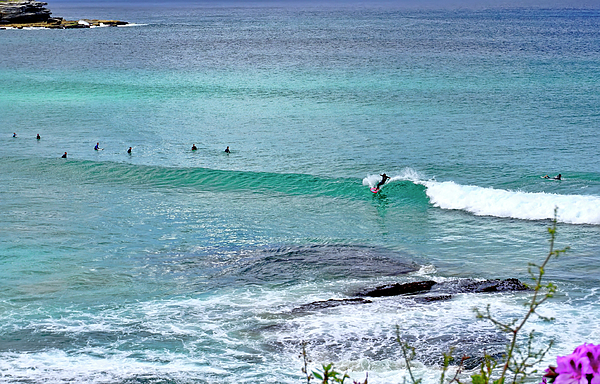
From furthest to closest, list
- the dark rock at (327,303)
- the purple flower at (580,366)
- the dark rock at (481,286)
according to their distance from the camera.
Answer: the dark rock at (481,286)
the dark rock at (327,303)
the purple flower at (580,366)

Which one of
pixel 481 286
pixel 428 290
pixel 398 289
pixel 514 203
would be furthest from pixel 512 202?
pixel 398 289

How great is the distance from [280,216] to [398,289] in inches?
385

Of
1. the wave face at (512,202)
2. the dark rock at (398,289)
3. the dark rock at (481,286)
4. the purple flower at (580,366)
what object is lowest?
the wave face at (512,202)

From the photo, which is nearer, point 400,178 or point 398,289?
point 398,289

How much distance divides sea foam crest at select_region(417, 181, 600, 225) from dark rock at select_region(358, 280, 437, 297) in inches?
372

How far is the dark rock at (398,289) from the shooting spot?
55.6 feet

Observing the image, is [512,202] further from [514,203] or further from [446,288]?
[446,288]

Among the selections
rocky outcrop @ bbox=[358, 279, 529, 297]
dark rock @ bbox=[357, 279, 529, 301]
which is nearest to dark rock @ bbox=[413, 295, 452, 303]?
dark rock @ bbox=[357, 279, 529, 301]

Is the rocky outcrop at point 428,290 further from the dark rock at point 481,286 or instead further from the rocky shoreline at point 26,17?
the rocky shoreline at point 26,17

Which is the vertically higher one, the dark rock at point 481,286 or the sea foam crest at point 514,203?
the dark rock at point 481,286

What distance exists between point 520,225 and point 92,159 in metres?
21.3

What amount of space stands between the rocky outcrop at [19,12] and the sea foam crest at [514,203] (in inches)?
4708

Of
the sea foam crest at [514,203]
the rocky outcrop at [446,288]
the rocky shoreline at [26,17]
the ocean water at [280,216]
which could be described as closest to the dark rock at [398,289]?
the rocky outcrop at [446,288]

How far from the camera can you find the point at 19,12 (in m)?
129
